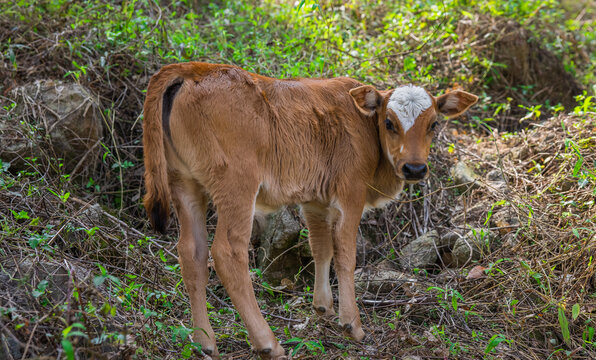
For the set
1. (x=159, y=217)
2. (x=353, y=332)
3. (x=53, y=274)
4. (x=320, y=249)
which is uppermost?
(x=159, y=217)

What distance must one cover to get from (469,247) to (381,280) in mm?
1016

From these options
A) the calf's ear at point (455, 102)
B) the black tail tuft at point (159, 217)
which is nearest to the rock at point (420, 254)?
the calf's ear at point (455, 102)

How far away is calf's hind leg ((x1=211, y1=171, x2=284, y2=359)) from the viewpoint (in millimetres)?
4398

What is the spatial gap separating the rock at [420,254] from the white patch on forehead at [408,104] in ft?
5.32

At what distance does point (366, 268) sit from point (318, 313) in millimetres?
884

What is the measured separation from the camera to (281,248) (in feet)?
20.1

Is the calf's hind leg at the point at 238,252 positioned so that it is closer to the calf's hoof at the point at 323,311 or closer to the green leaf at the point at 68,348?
the calf's hoof at the point at 323,311

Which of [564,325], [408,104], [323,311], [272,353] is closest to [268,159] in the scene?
[408,104]

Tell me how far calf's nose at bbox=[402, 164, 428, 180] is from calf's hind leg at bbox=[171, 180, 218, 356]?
177cm

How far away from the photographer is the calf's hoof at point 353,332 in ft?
16.3

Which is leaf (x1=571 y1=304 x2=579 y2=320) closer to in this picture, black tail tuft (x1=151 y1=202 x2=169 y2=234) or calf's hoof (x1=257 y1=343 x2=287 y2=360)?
calf's hoof (x1=257 y1=343 x2=287 y2=360)

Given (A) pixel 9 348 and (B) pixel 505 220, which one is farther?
(B) pixel 505 220

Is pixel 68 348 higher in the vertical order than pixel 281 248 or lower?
higher

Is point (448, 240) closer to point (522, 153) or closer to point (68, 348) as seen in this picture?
point (522, 153)
